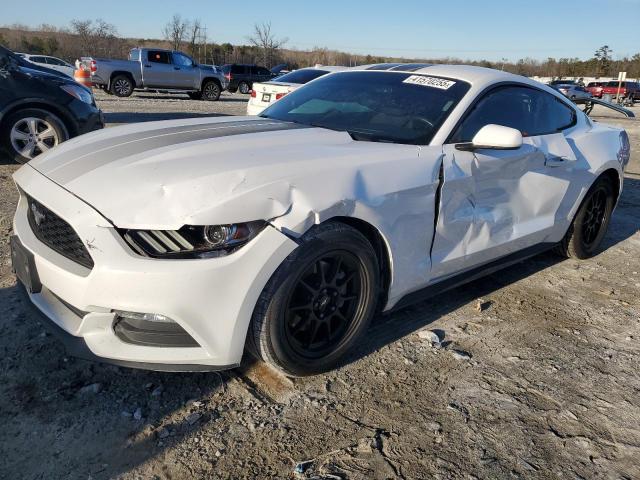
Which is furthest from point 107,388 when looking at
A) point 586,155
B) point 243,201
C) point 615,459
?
point 586,155

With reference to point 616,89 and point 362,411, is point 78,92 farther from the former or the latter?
point 616,89

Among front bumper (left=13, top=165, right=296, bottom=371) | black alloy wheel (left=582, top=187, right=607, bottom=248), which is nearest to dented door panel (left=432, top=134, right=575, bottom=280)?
black alloy wheel (left=582, top=187, right=607, bottom=248)

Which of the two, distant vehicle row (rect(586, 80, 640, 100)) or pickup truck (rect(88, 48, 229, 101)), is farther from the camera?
distant vehicle row (rect(586, 80, 640, 100))

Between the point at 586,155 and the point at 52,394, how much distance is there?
3950mm

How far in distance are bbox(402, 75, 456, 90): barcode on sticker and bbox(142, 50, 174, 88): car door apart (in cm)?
1779

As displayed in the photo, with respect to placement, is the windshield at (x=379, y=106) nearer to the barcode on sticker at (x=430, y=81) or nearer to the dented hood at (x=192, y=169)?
the barcode on sticker at (x=430, y=81)

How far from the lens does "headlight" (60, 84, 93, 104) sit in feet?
21.1

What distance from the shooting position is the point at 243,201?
7.06 feet

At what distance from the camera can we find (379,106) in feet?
11.0

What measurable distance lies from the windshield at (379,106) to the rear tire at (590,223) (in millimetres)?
1828

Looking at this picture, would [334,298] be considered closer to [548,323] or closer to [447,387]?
[447,387]

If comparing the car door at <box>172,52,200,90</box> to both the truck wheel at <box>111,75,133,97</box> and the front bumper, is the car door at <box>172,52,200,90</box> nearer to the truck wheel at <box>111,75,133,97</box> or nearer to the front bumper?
the truck wheel at <box>111,75,133,97</box>

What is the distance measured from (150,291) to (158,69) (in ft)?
63.1

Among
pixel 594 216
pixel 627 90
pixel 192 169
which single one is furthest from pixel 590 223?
pixel 627 90
